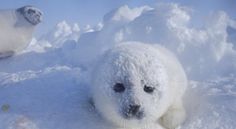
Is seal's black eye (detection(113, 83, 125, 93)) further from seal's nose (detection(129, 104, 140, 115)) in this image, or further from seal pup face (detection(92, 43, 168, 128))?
seal's nose (detection(129, 104, 140, 115))

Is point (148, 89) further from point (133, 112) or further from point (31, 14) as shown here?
point (31, 14)

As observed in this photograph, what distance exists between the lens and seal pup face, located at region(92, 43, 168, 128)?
290cm

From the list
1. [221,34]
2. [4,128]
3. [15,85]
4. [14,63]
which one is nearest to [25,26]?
[14,63]

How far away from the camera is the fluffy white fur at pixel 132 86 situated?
2.92m

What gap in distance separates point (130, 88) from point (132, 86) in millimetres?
22

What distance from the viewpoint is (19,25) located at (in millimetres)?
7070

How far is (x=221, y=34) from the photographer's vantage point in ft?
32.4

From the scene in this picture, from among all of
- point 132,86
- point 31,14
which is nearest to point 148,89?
point 132,86

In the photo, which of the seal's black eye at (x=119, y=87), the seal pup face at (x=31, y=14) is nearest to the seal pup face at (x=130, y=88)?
the seal's black eye at (x=119, y=87)

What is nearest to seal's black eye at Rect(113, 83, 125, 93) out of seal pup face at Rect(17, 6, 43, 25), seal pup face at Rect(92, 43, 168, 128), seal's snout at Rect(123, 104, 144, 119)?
seal pup face at Rect(92, 43, 168, 128)

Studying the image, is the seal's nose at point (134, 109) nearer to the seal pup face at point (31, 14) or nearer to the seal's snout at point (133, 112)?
the seal's snout at point (133, 112)

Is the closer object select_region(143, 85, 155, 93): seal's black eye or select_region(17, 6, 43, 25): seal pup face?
select_region(143, 85, 155, 93): seal's black eye

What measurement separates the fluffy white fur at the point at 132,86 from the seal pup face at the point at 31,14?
3.90 meters

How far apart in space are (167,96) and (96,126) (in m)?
0.65
